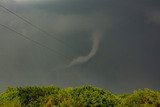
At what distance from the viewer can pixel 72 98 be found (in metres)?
61.9

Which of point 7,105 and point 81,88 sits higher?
point 81,88

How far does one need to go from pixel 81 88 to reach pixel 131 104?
757cm

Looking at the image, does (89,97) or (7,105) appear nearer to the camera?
(7,105)

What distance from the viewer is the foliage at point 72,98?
61.0m

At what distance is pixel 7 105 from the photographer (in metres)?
57.0

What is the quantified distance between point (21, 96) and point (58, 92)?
17.3 ft

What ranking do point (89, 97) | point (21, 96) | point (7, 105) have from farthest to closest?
point (21, 96)
point (89, 97)
point (7, 105)

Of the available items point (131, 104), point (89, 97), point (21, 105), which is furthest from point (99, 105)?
point (21, 105)

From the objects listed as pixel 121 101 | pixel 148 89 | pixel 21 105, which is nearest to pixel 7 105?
pixel 21 105

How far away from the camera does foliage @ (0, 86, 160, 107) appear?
61.0 meters

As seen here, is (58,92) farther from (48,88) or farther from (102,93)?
(102,93)

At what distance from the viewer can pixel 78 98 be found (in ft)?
202

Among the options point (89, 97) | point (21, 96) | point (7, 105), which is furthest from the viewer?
point (21, 96)

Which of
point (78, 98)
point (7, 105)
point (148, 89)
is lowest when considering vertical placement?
point (7, 105)
